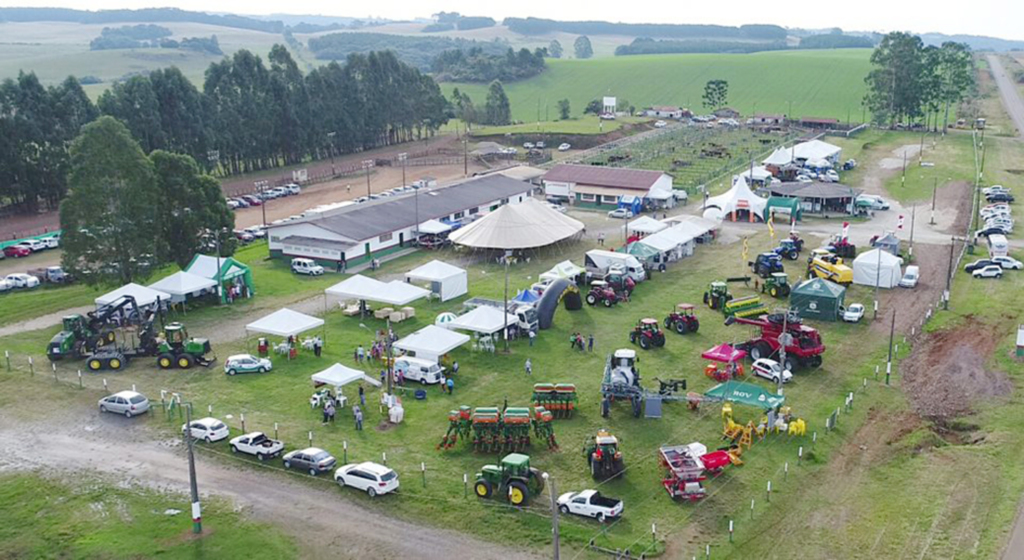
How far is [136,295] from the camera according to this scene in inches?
1833

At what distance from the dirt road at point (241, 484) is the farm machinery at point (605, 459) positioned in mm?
5127

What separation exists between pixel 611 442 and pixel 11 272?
158 ft

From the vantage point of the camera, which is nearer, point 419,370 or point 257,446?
point 257,446

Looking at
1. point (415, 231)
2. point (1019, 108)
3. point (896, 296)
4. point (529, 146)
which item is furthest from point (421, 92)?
point (1019, 108)

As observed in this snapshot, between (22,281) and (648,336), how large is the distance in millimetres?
39107

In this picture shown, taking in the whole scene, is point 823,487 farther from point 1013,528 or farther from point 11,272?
point 11,272

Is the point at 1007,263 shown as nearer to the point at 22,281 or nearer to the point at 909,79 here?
the point at 22,281

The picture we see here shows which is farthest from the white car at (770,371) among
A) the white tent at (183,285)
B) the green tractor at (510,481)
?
the white tent at (183,285)

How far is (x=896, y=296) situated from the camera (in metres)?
51.0

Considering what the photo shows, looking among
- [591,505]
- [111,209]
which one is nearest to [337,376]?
[591,505]

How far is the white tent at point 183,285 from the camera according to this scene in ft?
159

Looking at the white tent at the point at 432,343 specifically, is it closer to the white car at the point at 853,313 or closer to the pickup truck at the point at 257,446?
the pickup truck at the point at 257,446

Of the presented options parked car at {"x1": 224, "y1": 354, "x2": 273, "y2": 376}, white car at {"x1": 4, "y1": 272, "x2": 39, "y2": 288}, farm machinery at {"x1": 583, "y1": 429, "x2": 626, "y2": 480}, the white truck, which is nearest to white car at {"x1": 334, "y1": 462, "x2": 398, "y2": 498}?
→ farm machinery at {"x1": 583, "y1": 429, "x2": 626, "y2": 480}

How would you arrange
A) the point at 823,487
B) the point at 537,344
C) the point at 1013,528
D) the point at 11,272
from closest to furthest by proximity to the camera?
the point at 1013,528
the point at 823,487
the point at 537,344
the point at 11,272
